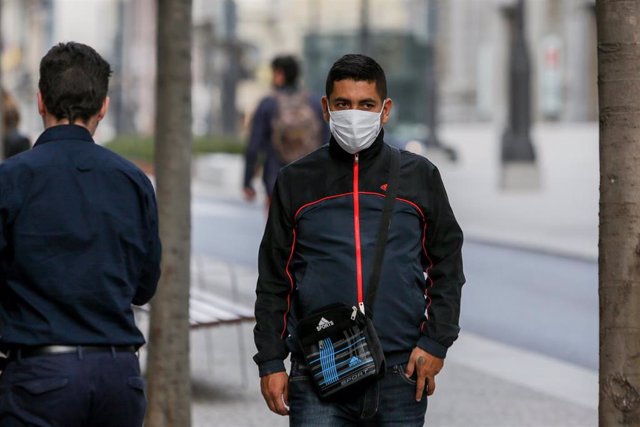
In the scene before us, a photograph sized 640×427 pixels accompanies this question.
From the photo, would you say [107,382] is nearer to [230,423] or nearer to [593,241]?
[230,423]

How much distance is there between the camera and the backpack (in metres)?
11.5

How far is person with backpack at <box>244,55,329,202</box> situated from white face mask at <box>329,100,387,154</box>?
22.6ft

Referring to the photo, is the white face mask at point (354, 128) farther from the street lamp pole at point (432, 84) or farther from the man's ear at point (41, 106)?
the street lamp pole at point (432, 84)

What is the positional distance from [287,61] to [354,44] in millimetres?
36389

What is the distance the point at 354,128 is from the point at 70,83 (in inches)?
30.0

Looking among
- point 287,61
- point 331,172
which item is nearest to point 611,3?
point 331,172

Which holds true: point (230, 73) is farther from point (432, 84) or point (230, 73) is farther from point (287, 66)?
point (287, 66)

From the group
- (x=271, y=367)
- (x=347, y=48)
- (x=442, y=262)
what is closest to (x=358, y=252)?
(x=442, y=262)

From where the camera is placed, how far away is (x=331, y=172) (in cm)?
445

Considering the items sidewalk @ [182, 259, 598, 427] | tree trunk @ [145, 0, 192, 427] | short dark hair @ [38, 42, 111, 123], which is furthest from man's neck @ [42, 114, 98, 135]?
sidewalk @ [182, 259, 598, 427]

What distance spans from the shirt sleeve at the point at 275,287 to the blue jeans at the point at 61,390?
1.59ft

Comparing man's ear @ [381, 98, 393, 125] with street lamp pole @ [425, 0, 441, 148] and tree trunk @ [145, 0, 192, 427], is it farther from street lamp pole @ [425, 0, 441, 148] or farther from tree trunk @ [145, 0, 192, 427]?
street lamp pole @ [425, 0, 441, 148]

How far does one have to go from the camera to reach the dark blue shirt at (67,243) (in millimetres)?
4098

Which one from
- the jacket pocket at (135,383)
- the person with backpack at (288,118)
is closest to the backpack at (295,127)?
the person with backpack at (288,118)
